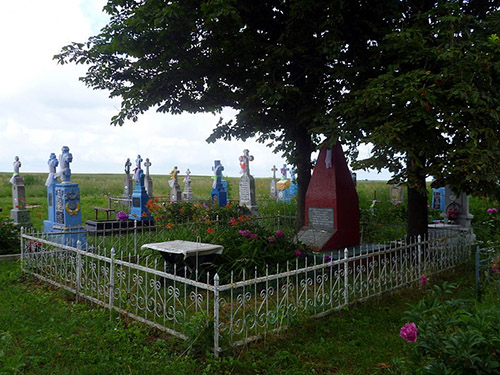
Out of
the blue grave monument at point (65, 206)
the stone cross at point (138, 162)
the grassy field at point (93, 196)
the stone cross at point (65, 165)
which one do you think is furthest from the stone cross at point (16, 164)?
the stone cross at point (138, 162)

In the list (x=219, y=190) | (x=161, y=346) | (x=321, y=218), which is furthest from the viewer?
(x=219, y=190)

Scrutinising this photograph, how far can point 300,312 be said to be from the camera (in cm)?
564

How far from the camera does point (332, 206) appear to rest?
9305 mm

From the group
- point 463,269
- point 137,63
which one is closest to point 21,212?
point 137,63

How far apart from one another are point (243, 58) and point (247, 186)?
6981mm

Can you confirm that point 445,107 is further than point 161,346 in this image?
Yes

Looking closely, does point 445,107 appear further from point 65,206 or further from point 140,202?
point 140,202

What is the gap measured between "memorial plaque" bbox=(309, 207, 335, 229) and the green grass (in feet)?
10.1

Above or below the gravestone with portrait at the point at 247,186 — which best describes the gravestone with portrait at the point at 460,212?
below

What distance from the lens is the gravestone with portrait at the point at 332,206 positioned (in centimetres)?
923

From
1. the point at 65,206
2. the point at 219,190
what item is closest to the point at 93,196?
the point at 219,190

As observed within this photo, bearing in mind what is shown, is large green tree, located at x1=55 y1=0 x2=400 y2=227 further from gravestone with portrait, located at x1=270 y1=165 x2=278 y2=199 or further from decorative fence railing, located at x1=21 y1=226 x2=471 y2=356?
gravestone with portrait, located at x1=270 y1=165 x2=278 y2=199

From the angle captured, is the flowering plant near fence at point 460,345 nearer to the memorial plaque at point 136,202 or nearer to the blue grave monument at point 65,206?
the blue grave monument at point 65,206

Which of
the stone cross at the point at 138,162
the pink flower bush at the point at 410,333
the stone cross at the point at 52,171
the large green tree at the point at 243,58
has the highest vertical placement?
the large green tree at the point at 243,58
